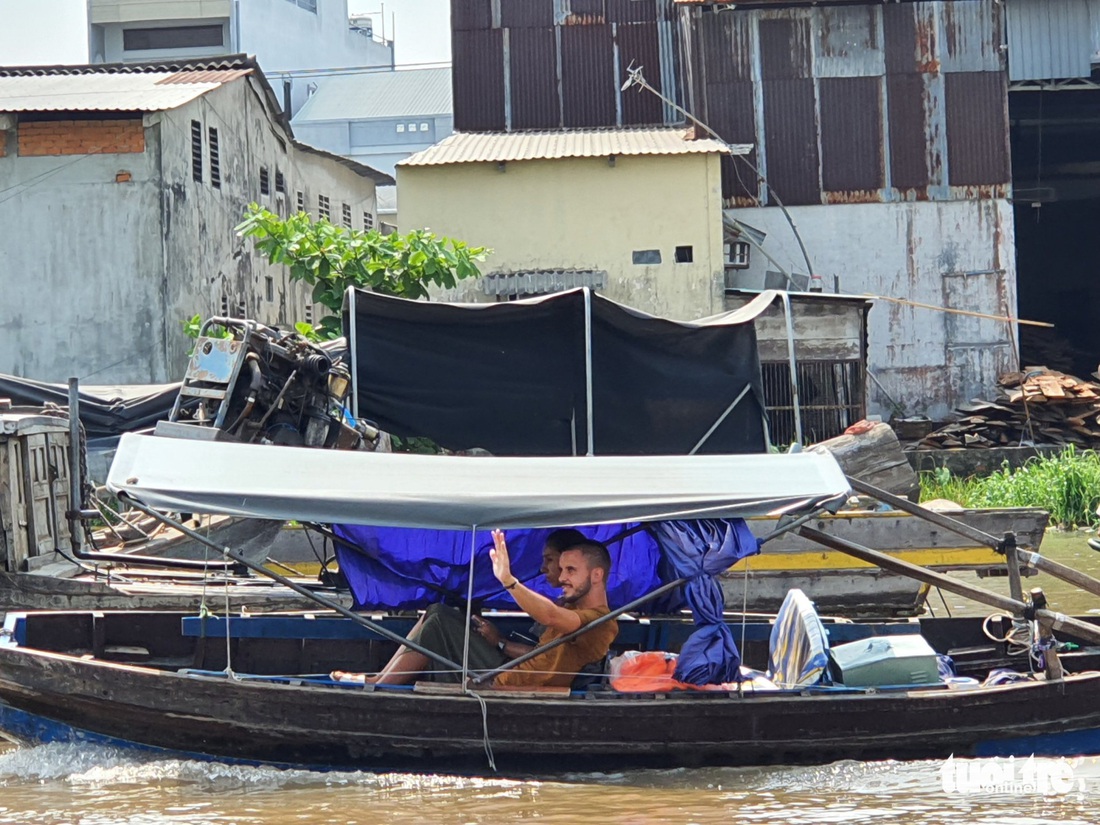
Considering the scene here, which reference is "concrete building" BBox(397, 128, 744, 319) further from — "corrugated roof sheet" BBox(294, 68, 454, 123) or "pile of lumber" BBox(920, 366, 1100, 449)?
"corrugated roof sheet" BBox(294, 68, 454, 123)

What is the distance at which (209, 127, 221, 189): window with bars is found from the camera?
22.0 meters

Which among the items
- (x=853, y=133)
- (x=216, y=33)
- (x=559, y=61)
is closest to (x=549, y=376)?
(x=853, y=133)

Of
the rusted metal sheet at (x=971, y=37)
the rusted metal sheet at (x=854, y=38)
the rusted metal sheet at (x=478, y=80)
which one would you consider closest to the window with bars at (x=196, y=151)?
the rusted metal sheet at (x=478, y=80)

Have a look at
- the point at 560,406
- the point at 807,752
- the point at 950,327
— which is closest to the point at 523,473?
the point at 807,752

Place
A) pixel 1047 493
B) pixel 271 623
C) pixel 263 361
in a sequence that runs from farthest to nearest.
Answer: pixel 1047 493 < pixel 263 361 < pixel 271 623

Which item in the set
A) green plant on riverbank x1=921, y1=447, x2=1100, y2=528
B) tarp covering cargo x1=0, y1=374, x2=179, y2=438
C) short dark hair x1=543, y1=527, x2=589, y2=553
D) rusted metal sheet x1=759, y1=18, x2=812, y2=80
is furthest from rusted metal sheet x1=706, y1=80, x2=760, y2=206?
short dark hair x1=543, y1=527, x2=589, y2=553

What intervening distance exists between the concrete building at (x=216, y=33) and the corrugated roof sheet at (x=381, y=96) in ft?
1.83

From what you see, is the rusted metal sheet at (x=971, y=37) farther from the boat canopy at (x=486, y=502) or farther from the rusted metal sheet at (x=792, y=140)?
the boat canopy at (x=486, y=502)

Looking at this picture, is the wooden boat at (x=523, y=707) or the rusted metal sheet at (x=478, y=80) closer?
the wooden boat at (x=523, y=707)

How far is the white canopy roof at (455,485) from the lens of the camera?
22.9 feet

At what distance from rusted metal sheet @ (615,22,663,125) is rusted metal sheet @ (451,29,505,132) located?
200 cm

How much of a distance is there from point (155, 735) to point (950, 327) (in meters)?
15.9

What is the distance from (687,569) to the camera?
727 cm

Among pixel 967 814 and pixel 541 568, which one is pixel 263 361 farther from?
pixel 967 814
